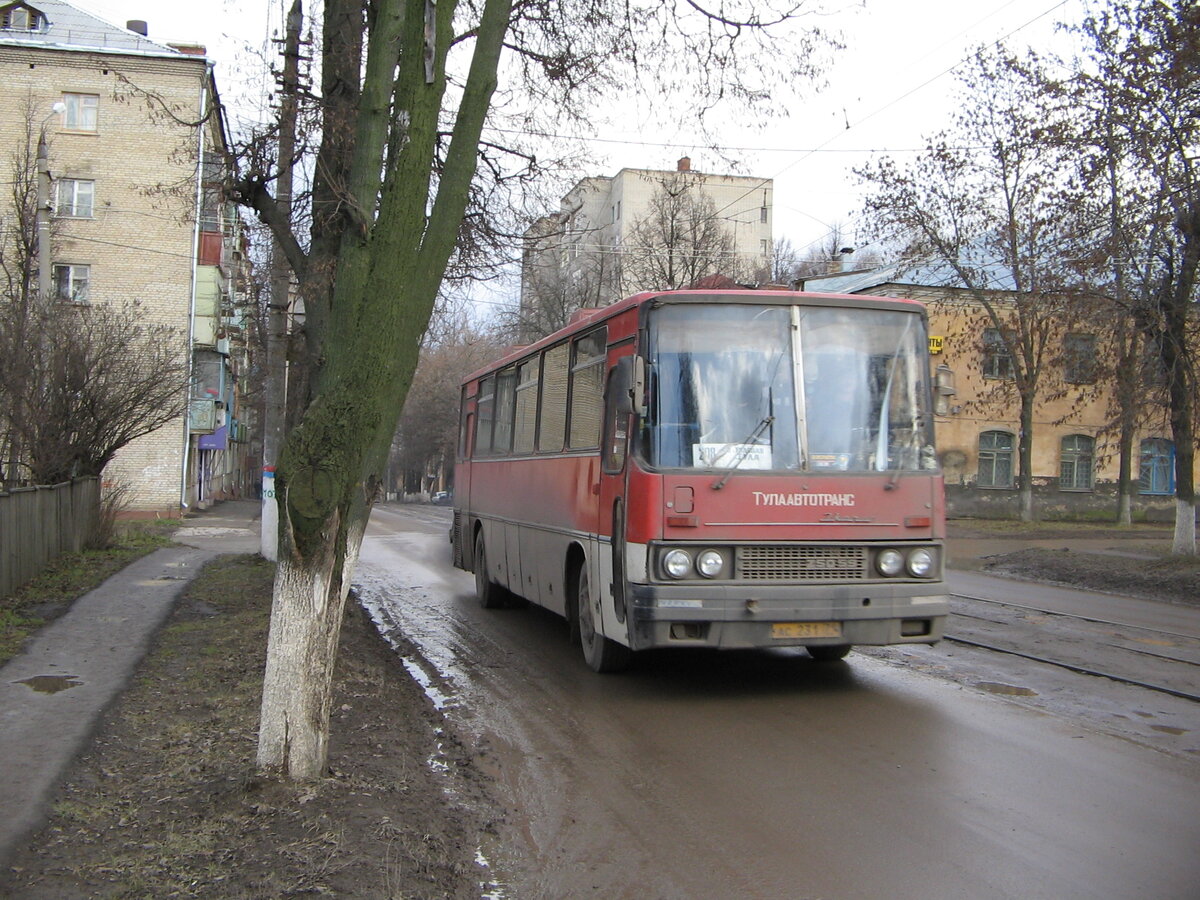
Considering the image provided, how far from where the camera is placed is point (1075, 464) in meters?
40.2

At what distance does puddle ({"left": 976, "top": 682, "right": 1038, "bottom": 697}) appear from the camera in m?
8.02

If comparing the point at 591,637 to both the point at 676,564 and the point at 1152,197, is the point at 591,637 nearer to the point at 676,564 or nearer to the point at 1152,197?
the point at 676,564

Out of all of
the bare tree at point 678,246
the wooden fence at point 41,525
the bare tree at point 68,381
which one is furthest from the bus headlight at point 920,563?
the bare tree at point 678,246

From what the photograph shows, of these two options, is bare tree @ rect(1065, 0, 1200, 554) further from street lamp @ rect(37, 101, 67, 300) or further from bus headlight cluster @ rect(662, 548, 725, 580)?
street lamp @ rect(37, 101, 67, 300)

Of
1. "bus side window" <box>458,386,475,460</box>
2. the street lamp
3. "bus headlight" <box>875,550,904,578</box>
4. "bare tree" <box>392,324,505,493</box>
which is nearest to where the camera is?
"bus headlight" <box>875,550,904,578</box>

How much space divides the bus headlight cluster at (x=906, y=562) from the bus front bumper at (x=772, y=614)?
100 mm

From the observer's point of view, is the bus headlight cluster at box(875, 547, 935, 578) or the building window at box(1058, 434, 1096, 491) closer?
the bus headlight cluster at box(875, 547, 935, 578)

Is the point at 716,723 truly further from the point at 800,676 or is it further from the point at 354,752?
the point at 354,752

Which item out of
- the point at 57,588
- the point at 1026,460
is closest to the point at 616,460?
the point at 57,588

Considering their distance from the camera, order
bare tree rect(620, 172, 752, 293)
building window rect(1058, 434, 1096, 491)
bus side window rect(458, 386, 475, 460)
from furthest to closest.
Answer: building window rect(1058, 434, 1096, 491)
bare tree rect(620, 172, 752, 293)
bus side window rect(458, 386, 475, 460)

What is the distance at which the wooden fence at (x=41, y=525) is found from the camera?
12023 mm

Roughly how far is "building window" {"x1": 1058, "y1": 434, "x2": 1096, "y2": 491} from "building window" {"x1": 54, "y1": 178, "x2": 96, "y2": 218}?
3429 cm

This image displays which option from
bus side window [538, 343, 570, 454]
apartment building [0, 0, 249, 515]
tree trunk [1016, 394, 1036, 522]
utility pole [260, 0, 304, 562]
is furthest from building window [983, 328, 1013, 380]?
bus side window [538, 343, 570, 454]

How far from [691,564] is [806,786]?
1998mm
